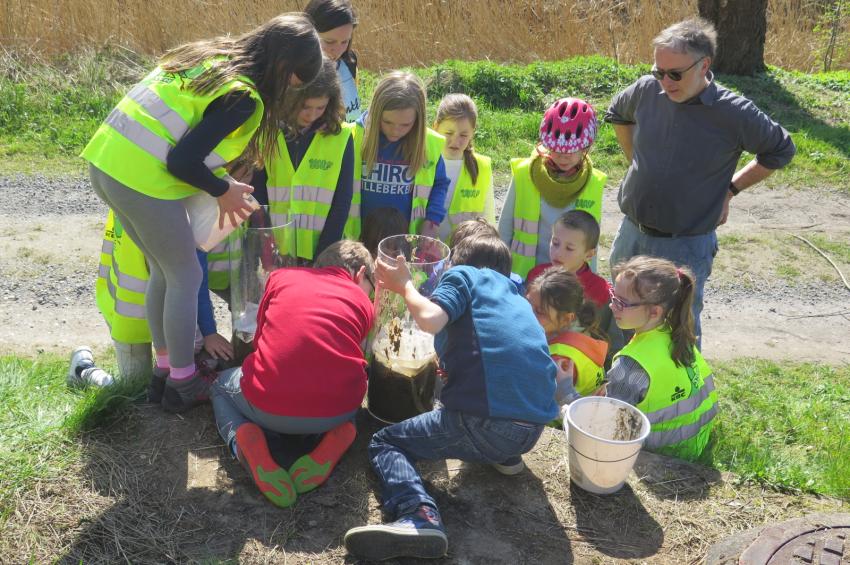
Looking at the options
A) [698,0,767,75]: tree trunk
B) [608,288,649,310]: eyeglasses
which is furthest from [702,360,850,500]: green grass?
[698,0,767,75]: tree trunk

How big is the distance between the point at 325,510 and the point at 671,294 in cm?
187

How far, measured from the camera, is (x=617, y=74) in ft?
35.6

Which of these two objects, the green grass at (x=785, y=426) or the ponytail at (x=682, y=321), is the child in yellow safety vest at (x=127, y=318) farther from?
the green grass at (x=785, y=426)

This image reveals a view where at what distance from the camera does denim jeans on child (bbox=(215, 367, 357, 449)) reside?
10.4 feet

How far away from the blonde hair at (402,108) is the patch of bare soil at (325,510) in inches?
64.9

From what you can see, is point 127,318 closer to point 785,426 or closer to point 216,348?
point 216,348

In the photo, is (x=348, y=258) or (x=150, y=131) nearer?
(x=150, y=131)

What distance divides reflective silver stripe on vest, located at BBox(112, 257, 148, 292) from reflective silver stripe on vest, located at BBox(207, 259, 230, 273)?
582 mm

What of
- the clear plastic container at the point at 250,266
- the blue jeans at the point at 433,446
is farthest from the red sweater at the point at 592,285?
the blue jeans at the point at 433,446

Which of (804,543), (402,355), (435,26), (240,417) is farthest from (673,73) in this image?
(435,26)

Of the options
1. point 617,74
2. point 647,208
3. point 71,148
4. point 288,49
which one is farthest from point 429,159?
point 617,74

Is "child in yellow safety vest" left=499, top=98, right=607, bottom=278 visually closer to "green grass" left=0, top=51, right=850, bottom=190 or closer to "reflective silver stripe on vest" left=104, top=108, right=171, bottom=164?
"reflective silver stripe on vest" left=104, top=108, right=171, bottom=164

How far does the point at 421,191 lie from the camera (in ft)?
15.2

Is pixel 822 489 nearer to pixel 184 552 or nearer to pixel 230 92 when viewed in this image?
pixel 184 552
